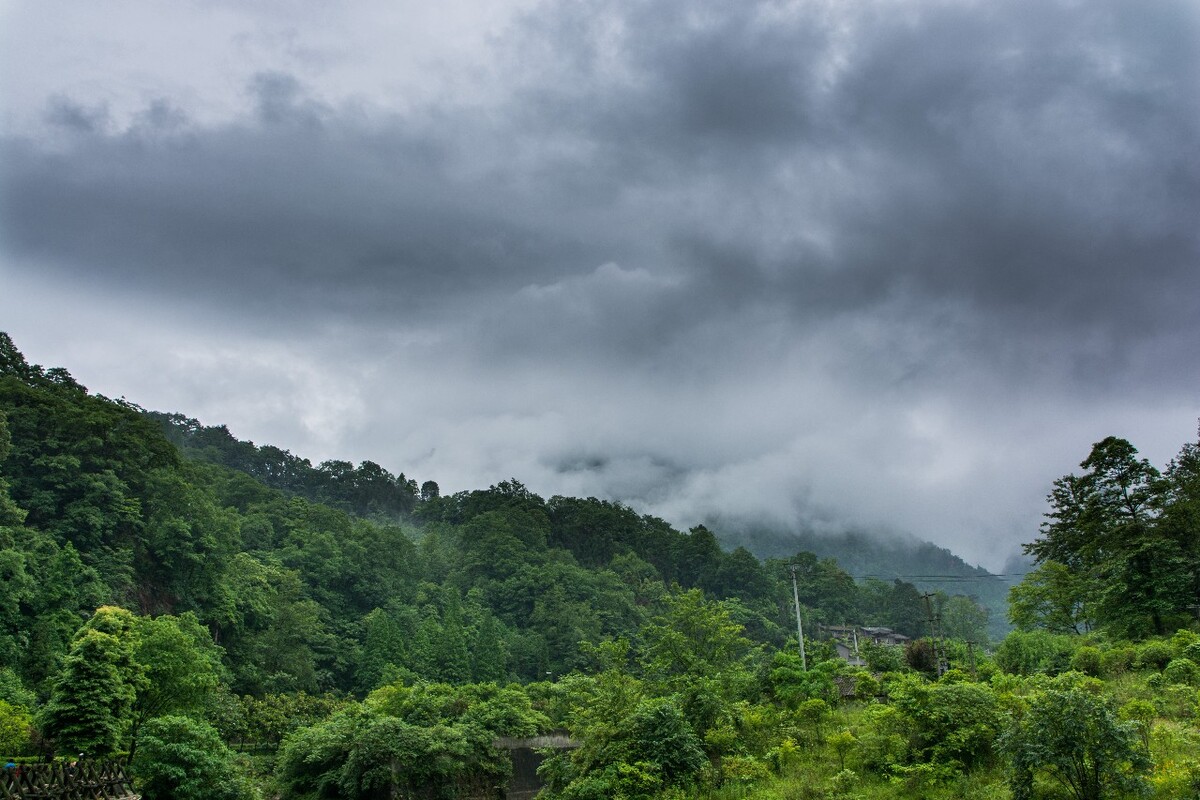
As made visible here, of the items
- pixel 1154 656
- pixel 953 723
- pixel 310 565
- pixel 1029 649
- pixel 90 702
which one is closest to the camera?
pixel 953 723

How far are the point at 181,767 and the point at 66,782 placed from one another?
781 centimetres

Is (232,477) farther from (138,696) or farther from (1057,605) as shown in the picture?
(1057,605)

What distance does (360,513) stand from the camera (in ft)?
341

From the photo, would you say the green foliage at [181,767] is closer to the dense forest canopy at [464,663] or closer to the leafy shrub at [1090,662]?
the dense forest canopy at [464,663]

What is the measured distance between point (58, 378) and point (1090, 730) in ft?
213

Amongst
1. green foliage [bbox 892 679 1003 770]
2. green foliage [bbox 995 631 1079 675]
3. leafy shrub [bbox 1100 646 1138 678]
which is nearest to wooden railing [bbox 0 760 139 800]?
green foliage [bbox 892 679 1003 770]

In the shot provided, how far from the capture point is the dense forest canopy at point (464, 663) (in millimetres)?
16891

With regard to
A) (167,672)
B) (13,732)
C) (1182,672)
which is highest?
(167,672)

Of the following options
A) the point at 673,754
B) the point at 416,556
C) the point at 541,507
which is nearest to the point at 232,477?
the point at 416,556

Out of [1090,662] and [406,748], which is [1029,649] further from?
[406,748]

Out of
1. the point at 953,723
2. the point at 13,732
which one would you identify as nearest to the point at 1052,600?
the point at 953,723

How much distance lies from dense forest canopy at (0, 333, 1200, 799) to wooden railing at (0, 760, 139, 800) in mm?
4404

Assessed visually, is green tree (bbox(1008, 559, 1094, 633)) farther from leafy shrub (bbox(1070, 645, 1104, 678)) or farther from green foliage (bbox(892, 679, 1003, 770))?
green foliage (bbox(892, 679, 1003, 770))

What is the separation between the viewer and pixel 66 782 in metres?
15.3
